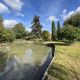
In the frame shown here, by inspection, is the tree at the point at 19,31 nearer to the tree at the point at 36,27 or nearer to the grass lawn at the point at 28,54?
the tree at the point at 36,27

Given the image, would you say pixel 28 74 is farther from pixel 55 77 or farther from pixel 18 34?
pixel 18 34

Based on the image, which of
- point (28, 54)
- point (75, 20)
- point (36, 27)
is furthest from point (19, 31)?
point (28, 54)

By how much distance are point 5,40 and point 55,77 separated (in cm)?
3511

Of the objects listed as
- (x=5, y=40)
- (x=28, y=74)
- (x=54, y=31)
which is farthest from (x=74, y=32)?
(x=28, y=74)

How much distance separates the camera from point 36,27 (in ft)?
228

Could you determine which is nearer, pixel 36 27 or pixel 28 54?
pixel 28 54

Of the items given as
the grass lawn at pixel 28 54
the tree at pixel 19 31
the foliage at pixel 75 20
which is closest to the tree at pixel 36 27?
the tree at pixel 19 31

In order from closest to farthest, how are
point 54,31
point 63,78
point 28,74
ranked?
point 63,78 < point 28,74 < point 54,31

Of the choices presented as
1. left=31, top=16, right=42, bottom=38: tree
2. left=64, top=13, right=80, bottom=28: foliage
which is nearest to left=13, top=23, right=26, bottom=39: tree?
left=31, top=16, right=42, bottom=38: tree

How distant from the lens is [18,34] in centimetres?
6800

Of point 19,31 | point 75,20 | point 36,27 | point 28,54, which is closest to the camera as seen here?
point 28,54

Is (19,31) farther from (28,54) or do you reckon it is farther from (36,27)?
(28,54)

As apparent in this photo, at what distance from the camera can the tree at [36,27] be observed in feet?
224

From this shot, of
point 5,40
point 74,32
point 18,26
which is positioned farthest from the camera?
point 18,26
